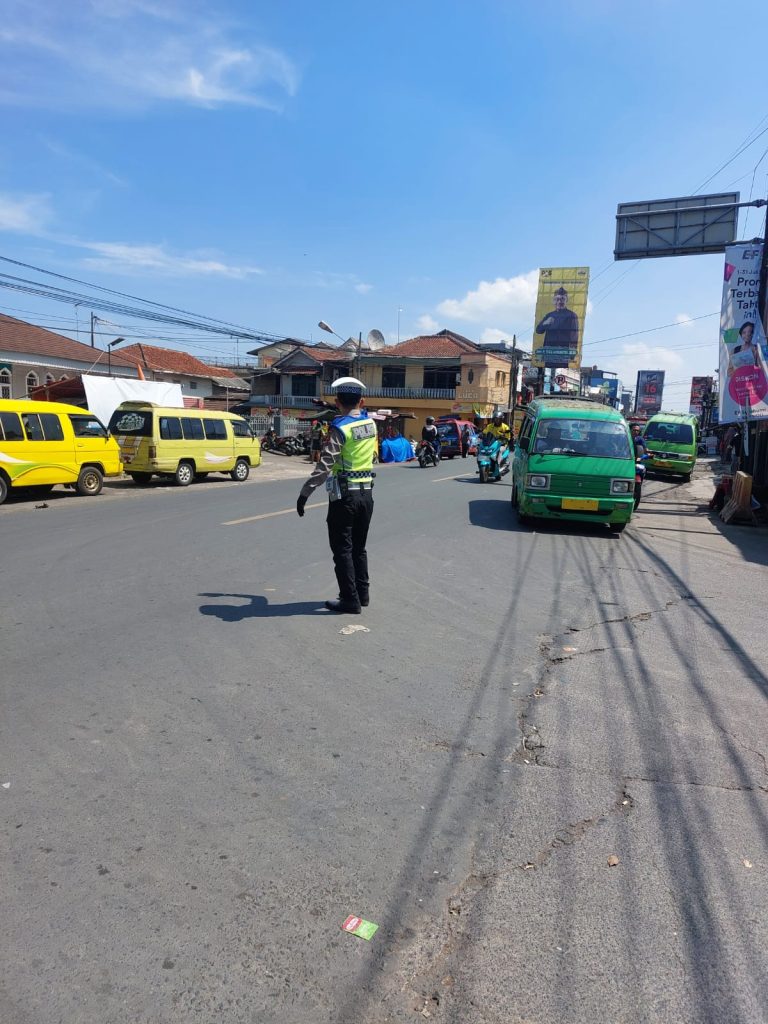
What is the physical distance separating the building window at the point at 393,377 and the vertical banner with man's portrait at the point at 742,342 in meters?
39.8

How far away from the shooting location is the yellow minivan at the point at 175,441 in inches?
682

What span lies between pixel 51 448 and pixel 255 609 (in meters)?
10.6

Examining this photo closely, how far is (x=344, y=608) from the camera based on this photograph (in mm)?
6164

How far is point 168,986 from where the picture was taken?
218cm

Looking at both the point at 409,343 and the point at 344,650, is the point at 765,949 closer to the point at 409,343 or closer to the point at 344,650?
the point at 344,650

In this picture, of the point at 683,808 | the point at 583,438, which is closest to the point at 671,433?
the point at 583,438

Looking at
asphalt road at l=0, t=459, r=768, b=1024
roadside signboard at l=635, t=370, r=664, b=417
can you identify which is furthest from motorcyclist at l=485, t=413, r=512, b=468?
roadside signboard at l=635, t=370, r=664, b=417

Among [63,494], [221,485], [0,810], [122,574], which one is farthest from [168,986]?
[221,485]

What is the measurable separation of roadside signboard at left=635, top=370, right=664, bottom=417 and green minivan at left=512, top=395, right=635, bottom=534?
67.6 meters

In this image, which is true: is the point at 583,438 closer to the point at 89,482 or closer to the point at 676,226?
the point at 89,482

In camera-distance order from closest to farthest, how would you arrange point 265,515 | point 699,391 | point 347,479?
1. point 347,479
2. point 265,515
3. point 699,391

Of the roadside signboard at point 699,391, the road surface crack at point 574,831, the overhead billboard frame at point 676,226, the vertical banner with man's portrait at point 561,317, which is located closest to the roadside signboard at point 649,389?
the roadside signboard at point 699,391

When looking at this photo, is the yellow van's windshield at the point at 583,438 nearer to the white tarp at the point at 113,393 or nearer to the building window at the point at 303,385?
the white tarp at the point at 113,393

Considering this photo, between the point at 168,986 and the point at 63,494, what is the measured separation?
15.5 metres
